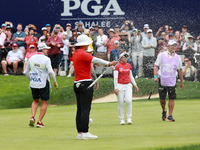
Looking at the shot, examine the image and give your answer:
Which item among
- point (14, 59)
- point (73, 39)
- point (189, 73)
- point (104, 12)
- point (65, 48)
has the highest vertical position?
point (104, 12)

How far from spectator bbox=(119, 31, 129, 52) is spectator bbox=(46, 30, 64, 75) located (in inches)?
119

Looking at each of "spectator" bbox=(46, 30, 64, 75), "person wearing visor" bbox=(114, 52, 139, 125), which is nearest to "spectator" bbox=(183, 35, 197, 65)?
"spectator" bbox=(46, 30, 64, 75)

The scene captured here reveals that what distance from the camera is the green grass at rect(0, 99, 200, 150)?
9.78 meters

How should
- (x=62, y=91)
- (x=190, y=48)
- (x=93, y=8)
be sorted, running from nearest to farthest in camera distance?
(x=62, y=91)
(x=190, y=48)
(x=93, y=8)

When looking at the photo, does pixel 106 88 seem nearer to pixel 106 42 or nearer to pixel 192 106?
pixel 106 42

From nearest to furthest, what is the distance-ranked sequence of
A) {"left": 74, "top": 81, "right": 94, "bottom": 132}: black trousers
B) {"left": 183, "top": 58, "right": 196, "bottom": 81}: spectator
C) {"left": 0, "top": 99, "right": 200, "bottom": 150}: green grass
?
1. {"left": 0, "top": 99, "right": 200, "bottom": 150}: green grass
2. {"left": 74, "top": 81, "right": 94, "bottom": 132}: black trousers
3. {"left": 183, "top": 58, "right": 196, "bottom": 81}: spectator

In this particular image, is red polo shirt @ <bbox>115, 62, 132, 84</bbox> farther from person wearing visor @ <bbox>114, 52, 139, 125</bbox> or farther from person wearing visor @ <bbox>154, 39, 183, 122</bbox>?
person wearing visor @ <bbox>154, 39, 183, 122</bbox>

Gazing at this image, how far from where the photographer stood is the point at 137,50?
25.6 meters

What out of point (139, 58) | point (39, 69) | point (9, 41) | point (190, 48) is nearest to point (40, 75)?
point (39, 69)

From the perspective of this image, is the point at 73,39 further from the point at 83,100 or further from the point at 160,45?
the point at 83,100

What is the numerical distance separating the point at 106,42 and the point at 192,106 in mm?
7527

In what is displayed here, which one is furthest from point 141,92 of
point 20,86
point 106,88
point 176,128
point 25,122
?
point 176,128

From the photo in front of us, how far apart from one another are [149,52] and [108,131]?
13.5 meters

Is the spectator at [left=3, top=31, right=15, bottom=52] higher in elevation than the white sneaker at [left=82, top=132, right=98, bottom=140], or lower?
higher
